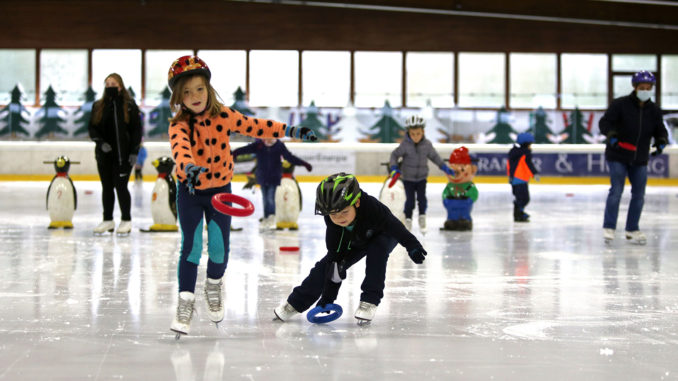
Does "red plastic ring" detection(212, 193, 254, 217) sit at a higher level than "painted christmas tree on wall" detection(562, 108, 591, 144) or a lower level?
lower

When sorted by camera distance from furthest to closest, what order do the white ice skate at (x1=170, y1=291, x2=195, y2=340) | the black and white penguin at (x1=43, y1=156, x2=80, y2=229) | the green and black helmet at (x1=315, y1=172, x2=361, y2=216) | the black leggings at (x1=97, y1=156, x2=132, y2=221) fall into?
the black and white penguin at (x1=43, y1=156, x2=80, y2=229), the black leggings at (x1=97, y1=156, x2=132, y2=221), the green and black helmet at (x1=315, y1=172, x2=361, y2=216), the white ice skate at (x1=170, y1=291, x2=195, y2=340)

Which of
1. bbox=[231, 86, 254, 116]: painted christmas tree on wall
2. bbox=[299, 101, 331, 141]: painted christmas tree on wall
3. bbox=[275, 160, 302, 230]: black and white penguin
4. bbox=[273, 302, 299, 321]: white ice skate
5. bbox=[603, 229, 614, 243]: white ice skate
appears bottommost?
bbox=[273, 302, 299, 321]: white ice skate

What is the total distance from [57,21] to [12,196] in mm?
11223

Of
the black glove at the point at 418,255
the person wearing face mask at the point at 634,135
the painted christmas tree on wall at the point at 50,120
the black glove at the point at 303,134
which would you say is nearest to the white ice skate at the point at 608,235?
the person wearing face mask at the point at 634,135

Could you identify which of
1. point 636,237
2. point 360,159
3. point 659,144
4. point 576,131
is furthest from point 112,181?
point 576,131

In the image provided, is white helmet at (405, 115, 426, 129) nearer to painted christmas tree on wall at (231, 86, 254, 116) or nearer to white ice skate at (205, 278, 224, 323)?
white ice skate at (205, 278, 224, 323)

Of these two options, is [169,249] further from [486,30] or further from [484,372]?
[486,30]

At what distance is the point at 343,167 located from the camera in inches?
791

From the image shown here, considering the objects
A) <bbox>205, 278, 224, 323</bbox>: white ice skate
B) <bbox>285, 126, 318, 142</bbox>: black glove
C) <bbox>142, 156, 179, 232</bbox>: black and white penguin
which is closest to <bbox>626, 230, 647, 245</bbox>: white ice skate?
<bbox>142, 156, 179, 232</bbox>: black and white penguin

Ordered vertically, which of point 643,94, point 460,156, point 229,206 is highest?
point 643,94

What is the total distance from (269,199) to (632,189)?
3665 mm

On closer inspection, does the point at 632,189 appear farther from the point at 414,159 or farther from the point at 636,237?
the point at 414,159

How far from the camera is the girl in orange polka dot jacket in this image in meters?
4.18

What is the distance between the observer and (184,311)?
4145mm
